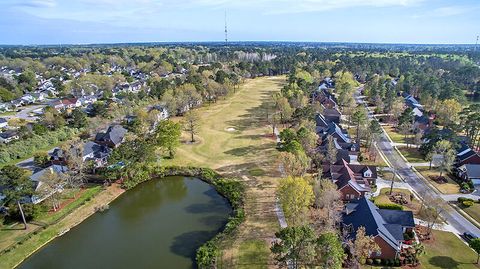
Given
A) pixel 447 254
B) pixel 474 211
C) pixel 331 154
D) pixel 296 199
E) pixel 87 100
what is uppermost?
pixel 87 100

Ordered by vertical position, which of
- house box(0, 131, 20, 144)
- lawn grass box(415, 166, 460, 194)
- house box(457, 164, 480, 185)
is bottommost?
lawn grass box(415, 166, 460, 194)

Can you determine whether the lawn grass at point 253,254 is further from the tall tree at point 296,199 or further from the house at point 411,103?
the house at point 411,103

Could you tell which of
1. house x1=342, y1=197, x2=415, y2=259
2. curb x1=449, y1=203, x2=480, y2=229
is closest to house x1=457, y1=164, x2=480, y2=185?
curb x1=449, y1=203, x2=480, y2=229

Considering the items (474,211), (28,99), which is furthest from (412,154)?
(28,99)

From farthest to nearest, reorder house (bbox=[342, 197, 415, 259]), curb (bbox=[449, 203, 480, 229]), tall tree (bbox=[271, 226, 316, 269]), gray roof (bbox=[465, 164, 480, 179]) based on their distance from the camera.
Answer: gray roof (bbox=[465, 164, 480, 179]), curb (bbox=[449, 203, 480, 229]), house (bbox=[342, 197, 415, 259]), tall tree (bbox=[271, 226, 316, 269])

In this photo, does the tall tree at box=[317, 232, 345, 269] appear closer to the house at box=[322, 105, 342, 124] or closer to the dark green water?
the dark green water

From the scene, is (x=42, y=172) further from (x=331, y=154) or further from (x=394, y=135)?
(x=394, y=135)
